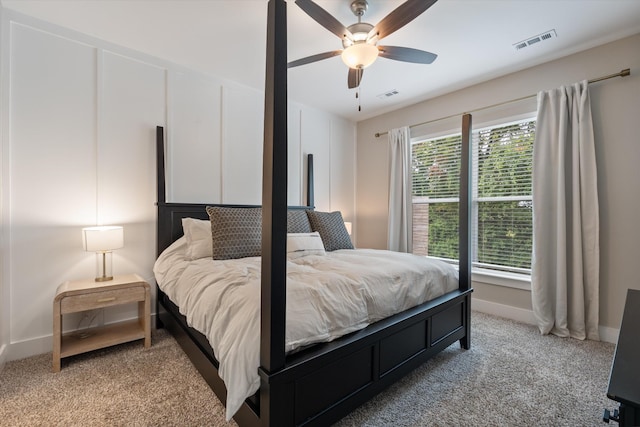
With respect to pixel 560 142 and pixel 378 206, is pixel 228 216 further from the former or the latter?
pixel 560 142

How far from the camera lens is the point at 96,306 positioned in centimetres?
214

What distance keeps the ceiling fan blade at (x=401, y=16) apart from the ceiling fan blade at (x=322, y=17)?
0.74 ft

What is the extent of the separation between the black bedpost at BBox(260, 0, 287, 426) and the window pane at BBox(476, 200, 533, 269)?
3.04m

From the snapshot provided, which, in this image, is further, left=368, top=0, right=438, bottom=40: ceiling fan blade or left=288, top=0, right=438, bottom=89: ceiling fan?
left=288, top=0, right=438, bottom=89: ceiling fan

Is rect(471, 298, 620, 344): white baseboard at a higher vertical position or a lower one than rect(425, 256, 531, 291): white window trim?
lower

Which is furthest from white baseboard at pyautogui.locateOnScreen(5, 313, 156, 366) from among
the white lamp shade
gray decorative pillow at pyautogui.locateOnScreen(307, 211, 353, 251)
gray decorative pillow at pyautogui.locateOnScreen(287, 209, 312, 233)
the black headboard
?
gray decorative pillow at pyautogui.locateOnScreen(307, 211, 353, 251)

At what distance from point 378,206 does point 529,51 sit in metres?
2.50

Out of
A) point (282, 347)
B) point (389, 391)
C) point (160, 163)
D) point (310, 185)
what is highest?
point (160, 163)

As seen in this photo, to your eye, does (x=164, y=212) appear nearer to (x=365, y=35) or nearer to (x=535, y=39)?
(x=365, y=35)

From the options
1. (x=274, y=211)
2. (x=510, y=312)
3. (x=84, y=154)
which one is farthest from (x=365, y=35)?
(x=510, y=312)

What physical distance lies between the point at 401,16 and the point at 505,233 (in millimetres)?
2597

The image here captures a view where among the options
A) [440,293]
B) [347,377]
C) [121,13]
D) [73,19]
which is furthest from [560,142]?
[73,19]

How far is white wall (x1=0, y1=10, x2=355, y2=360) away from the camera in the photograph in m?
2.23

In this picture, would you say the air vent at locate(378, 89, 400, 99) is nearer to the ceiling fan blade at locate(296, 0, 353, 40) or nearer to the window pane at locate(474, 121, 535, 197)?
the window pane at locate(474, 121, 535, 197)
